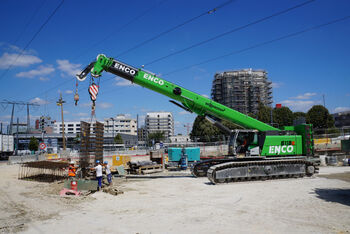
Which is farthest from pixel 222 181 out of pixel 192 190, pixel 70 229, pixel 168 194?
pixel 70 229

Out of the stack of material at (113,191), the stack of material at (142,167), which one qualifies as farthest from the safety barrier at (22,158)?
the stack of material at (113,191)

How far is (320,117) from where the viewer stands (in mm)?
71875

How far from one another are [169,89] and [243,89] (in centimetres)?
10871

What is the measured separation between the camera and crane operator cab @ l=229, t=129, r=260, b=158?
610 inches

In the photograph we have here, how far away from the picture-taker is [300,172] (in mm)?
15992

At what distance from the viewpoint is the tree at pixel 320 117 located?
71.6 m

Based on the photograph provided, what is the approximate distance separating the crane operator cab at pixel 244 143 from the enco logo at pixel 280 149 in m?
0.86

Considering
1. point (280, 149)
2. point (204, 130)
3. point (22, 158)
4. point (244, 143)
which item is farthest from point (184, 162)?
point (204, 130)

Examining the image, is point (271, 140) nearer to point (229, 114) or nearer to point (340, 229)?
point (229, 114)

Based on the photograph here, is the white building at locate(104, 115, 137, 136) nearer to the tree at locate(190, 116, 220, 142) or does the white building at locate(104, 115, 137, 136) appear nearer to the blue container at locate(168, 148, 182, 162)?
the tree at locate(190, 116, 220, 142)

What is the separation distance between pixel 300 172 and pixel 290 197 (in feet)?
18.9

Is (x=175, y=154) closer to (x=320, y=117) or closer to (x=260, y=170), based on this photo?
(x=260, y=170)

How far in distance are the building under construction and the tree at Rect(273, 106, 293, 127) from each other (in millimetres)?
35386

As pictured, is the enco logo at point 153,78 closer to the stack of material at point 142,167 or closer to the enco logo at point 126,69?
the enco logo at point 126,69
